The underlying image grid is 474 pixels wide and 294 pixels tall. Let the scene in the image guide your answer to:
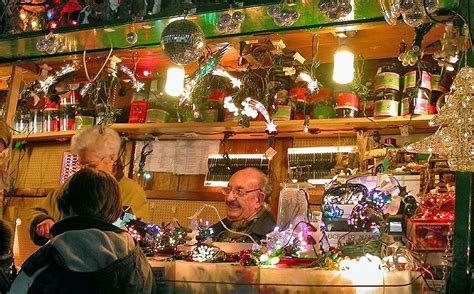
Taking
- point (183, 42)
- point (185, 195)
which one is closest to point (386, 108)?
point (183, 42)

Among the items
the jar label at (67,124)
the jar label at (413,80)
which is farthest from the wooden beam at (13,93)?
the jar label at (413,80)

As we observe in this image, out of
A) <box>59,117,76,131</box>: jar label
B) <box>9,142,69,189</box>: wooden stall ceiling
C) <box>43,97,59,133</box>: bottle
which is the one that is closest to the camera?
<box>59,117,76,131</box>: jar label

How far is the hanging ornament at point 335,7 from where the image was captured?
2.54 m

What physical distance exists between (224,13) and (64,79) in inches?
79.0

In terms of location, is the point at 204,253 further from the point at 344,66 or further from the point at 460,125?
the point at 344,66

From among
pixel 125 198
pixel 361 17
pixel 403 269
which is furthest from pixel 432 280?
pixel 125 198

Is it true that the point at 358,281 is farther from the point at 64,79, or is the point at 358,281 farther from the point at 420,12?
the point at 64,79

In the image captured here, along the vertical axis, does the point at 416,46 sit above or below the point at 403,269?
above

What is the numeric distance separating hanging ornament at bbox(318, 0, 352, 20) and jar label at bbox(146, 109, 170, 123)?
2.03 metres

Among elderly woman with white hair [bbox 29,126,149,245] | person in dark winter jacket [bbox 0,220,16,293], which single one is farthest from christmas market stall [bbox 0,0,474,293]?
person in dark winter jacket [bbox 0,220,16,293]

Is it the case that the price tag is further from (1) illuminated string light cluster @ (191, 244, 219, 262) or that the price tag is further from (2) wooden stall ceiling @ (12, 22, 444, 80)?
(1) illuminated string light cluster @ (191, 244, 219, 262)

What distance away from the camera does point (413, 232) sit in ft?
7.94

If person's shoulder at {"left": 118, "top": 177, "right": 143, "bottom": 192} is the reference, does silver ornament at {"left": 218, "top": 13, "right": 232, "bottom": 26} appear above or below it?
above

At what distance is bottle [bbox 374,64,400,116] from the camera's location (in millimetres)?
3496
